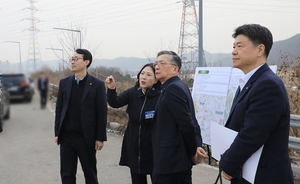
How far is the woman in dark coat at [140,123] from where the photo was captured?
321 centimetres

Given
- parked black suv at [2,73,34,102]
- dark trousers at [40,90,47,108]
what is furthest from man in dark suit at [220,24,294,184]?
parked black suv at [2,73,34,102]

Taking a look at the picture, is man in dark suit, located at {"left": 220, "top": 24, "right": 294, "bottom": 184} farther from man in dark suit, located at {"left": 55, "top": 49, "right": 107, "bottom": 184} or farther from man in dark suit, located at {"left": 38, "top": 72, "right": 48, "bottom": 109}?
man in dark suit, located at {"left": 55, "top": 49, "right": 107, "bottom": 184}

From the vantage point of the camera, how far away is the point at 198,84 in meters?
4.85

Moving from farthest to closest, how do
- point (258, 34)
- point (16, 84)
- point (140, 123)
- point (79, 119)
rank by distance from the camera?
point (79, 119) → point (140, 123) → point (258, 34) → point (16, 84)

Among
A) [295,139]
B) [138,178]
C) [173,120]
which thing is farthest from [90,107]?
[295,139]

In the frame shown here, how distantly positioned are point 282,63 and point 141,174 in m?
4.33

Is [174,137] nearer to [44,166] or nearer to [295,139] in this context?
[295,139]

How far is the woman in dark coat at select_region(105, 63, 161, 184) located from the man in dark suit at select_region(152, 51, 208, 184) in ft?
1.41

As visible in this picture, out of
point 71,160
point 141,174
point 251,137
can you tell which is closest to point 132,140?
point 141,174

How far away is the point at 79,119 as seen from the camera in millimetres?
3355

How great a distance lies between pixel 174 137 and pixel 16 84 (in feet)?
5.63

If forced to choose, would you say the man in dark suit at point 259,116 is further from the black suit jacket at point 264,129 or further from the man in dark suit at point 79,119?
the man in dark suit at point 79,119

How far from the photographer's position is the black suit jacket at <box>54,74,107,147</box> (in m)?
3.33

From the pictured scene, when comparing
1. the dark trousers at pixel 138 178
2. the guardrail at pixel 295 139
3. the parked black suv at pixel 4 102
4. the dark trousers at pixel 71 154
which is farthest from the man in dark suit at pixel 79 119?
the guardrail at pixel 295 139
